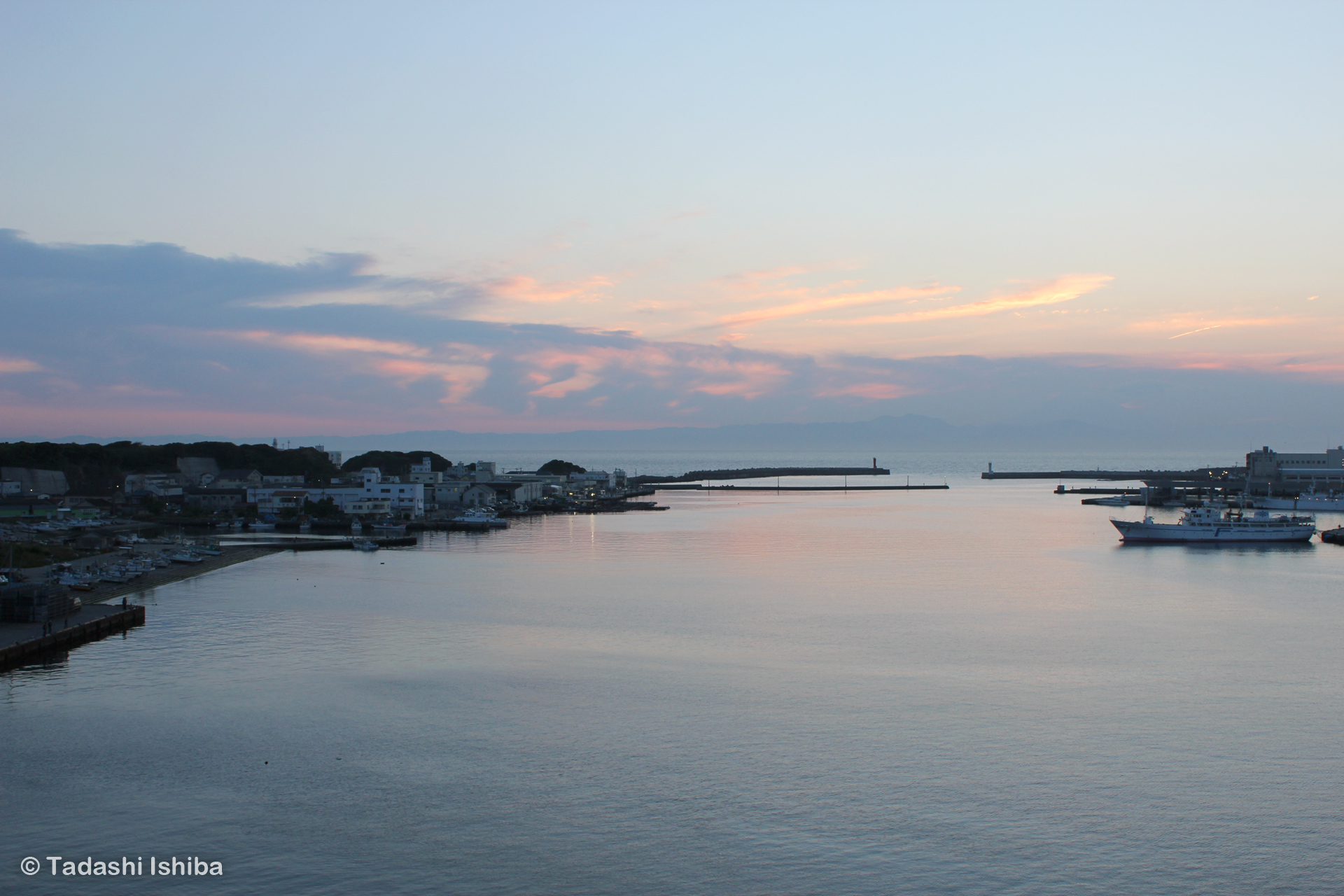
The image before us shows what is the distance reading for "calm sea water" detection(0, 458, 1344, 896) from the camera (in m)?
8.55

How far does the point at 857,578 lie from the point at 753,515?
1058 inches

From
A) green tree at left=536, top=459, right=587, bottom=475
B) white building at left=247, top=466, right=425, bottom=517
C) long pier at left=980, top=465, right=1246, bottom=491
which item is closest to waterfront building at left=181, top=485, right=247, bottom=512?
white building at left=247, top=466, right=425, bottom=517

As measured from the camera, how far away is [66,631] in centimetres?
1709

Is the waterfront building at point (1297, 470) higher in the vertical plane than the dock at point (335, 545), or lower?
higher

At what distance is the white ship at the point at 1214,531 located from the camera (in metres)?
38.8

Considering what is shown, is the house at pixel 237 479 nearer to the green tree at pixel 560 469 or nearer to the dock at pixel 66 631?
the green tree at pixel 560 469

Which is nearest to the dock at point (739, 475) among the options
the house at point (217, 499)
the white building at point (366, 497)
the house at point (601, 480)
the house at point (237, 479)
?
the house at point (601, 480)

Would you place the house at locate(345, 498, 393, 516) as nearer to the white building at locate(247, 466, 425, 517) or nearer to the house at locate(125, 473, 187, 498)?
the white building at locate(247, 466, 425, 517)

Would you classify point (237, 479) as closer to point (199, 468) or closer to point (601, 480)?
point (199, 468)

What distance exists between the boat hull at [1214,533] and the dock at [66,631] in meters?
34.8

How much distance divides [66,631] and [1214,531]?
40000mm

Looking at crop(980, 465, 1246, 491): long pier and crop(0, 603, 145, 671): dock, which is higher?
crop(980, 465, 1246, 491): long pier

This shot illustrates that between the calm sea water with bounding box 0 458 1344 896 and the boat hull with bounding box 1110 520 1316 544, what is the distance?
636 inches

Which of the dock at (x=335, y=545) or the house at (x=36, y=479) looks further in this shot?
the house at (x=36, y=479)
